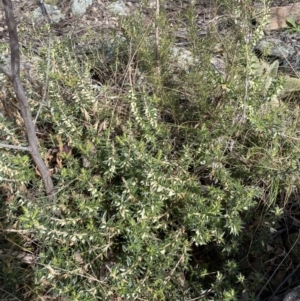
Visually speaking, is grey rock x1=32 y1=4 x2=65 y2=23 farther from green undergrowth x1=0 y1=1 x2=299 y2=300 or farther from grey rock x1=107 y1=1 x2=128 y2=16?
green undergrowth x1=0 y1=1 x2=299 y2=300

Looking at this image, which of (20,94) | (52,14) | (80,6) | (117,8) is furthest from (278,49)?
(20,94)

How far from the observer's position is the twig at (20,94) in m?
1.87

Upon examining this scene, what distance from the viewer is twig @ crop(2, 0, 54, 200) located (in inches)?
73.8

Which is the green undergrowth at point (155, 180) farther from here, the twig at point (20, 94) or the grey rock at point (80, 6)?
the grey rock at point (80, 6)

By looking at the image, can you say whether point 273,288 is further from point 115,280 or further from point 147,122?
point 147,122

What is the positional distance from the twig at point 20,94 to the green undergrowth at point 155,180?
2.3 inches

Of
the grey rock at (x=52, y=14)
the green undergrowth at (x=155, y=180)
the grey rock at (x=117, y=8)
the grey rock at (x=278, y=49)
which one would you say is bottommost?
the green undergrowth at (x=155, y=180)

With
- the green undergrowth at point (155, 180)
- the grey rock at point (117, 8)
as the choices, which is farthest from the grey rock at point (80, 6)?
the green undergrowth at point (155, 180)

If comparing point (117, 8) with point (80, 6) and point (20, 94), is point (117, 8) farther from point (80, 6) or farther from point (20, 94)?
point (20, 94)

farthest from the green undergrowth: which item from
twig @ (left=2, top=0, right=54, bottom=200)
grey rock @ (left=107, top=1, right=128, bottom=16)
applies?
grey rock @ (left=107, top=1, right=128, bottom=16)

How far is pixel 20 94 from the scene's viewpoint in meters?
2.10

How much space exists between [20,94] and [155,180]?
2.46ft

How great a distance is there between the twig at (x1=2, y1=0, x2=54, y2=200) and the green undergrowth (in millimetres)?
57

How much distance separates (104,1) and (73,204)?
264cm
